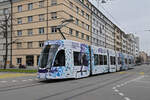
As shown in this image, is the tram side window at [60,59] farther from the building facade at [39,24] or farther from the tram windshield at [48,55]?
the building facade at [39,24]

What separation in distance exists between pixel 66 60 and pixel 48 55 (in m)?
1.61

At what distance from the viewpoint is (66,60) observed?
14.9 meters

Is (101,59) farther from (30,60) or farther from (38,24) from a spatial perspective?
(30,60)

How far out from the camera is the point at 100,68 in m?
21.6

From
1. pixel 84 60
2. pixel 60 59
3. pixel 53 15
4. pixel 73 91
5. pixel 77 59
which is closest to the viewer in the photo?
pixel 73 91

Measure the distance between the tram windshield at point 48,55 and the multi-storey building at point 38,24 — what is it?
76.7ft

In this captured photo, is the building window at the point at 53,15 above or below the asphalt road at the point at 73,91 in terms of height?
above

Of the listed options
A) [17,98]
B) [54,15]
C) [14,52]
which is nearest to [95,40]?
[54,15]

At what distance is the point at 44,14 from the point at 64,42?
90.2 feet

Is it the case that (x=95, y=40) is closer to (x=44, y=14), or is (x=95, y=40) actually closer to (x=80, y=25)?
(x=80, y=25)

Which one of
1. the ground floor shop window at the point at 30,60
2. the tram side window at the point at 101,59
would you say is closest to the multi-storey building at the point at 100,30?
the ground floor shop window at the point at 30,60

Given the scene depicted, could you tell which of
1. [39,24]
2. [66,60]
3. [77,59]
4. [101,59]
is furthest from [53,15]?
[66,60]

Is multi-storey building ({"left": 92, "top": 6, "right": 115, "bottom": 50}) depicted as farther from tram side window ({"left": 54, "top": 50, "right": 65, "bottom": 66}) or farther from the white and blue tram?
tram side window ({"left": 54, "top": 50, "right": 65, "bottom": 66})

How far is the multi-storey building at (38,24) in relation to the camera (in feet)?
128
